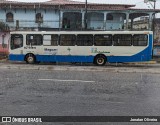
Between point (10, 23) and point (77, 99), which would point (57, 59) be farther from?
point (10, 23)

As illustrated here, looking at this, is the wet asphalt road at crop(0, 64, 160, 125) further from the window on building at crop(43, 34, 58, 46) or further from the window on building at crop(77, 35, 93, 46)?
the window on building at crop(43, 34, 58, 46)

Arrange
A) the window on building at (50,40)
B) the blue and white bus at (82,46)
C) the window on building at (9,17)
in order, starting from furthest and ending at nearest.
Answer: the window on building at (9,17), the window on building at (50,40), the blue and white bus at (82,46)

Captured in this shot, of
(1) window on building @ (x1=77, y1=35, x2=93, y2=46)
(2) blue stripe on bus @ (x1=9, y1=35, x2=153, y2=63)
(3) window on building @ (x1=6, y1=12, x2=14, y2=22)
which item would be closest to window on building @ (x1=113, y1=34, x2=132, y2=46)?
(2) blue stripe on bus @ (x1=9, y1=35, x2=153, y2=63)

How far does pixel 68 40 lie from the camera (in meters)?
28.1

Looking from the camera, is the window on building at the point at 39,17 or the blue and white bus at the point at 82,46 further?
the window on building at the point at 39,17

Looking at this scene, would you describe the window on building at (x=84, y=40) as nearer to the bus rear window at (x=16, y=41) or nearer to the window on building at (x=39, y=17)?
the bus rear window at (x=16, y=41)

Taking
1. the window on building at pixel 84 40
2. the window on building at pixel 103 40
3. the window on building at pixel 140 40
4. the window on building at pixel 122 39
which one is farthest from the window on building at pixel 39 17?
the window on building at pixel 140 40

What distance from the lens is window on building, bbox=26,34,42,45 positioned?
2825 centimetres

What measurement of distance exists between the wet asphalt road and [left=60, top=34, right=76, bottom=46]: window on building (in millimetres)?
11690

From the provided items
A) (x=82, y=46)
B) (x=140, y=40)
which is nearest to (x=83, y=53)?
(x=82, y=46)

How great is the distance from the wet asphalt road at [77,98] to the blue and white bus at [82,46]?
425 inches

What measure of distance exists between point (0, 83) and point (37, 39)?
13169mm

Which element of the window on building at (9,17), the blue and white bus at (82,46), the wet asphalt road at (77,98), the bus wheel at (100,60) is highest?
the window on building at (9,17)

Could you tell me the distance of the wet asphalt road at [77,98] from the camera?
9.81 meters
